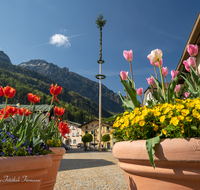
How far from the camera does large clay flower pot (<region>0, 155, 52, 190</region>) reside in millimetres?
964

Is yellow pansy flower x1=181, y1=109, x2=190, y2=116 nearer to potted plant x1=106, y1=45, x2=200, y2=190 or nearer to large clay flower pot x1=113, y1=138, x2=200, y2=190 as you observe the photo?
potted plant x1=106, y1=45, x2=200, y2=190

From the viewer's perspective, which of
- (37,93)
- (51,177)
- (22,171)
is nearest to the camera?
(22,171)

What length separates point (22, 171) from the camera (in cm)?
104

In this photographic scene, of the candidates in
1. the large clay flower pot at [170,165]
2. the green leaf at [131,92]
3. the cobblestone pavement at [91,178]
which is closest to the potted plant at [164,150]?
the large clay flower pot at [170,165]

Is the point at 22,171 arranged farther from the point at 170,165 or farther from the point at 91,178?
the point at 91,178

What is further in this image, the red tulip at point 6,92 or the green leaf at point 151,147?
the red tulip at point 6,92

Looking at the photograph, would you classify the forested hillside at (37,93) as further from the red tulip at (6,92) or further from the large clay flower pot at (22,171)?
the large clay flower pot at (22,171)

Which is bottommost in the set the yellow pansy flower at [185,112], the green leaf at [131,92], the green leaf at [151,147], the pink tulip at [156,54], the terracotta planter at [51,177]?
the terracotta planter at [51,177]

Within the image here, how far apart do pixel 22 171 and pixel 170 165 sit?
91 centimetres

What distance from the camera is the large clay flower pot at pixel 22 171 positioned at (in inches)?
37.9

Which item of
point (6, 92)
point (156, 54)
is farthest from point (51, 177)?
point (156, 54)

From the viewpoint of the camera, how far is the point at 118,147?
120 cm

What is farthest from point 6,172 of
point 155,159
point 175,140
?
point 175,140

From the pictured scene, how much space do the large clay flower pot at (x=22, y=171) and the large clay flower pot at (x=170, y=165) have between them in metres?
0.65
